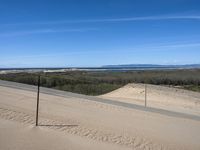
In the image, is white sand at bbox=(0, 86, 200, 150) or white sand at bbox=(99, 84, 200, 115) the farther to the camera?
white sand at bbox=(99, 84, 200, 115)

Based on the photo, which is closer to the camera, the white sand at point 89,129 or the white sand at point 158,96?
the white sand at point 89,129

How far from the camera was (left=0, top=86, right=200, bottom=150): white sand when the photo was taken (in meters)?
11.0

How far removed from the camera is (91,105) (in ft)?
62.1

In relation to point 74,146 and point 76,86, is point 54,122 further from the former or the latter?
point 76,86

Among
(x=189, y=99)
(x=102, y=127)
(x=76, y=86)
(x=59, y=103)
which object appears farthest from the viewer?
(x=76, y=86)

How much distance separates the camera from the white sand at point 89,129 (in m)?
11.0

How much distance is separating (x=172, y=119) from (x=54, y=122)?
602 cm

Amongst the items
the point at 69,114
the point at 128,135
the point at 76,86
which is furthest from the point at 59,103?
the point at 76,86

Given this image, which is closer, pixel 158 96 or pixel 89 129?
pixel 89 129

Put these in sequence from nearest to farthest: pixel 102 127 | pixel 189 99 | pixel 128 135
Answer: pixel 128 135, pixel 102 127, pixel 189 99

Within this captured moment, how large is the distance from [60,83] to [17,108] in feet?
82.5

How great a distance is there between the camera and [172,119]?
16609mm

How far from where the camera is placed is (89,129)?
42.3 feet

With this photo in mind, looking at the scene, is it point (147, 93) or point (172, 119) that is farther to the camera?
point (147, 93)
